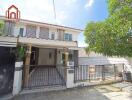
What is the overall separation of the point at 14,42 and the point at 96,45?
18.6 feet

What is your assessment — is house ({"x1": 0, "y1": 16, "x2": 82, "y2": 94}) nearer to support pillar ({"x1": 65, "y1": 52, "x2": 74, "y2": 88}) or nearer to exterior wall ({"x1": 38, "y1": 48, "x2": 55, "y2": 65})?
exterior wall ({"x1": 38, "y1": 48, "x2": 55, "y2": 65})

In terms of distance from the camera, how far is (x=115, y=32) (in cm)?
813

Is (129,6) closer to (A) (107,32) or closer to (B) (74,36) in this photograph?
(A) (107,32)

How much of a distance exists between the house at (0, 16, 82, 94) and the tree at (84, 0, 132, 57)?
2.46 meters

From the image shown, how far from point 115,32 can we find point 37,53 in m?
12.9

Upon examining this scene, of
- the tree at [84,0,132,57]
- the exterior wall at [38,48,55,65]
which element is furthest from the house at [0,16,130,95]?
the tree at [84,0,132,57]

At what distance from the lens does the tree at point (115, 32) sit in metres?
7.94

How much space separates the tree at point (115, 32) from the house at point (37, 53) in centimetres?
246

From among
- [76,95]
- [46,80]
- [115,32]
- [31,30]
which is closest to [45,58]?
[31,30]

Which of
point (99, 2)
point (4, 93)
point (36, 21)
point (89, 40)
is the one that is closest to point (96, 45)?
point (89, 40)

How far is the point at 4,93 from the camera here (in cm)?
707

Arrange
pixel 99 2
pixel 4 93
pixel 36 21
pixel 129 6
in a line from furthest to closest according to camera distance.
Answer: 1. pixel 36 21
2. pixel 99 2
3. pixel 129 6
4. pixel 4 93

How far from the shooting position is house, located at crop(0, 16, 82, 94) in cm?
831

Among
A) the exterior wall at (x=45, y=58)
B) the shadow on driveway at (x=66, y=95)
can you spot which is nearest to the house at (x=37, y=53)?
the exterior wall at (x=45, y=58)
